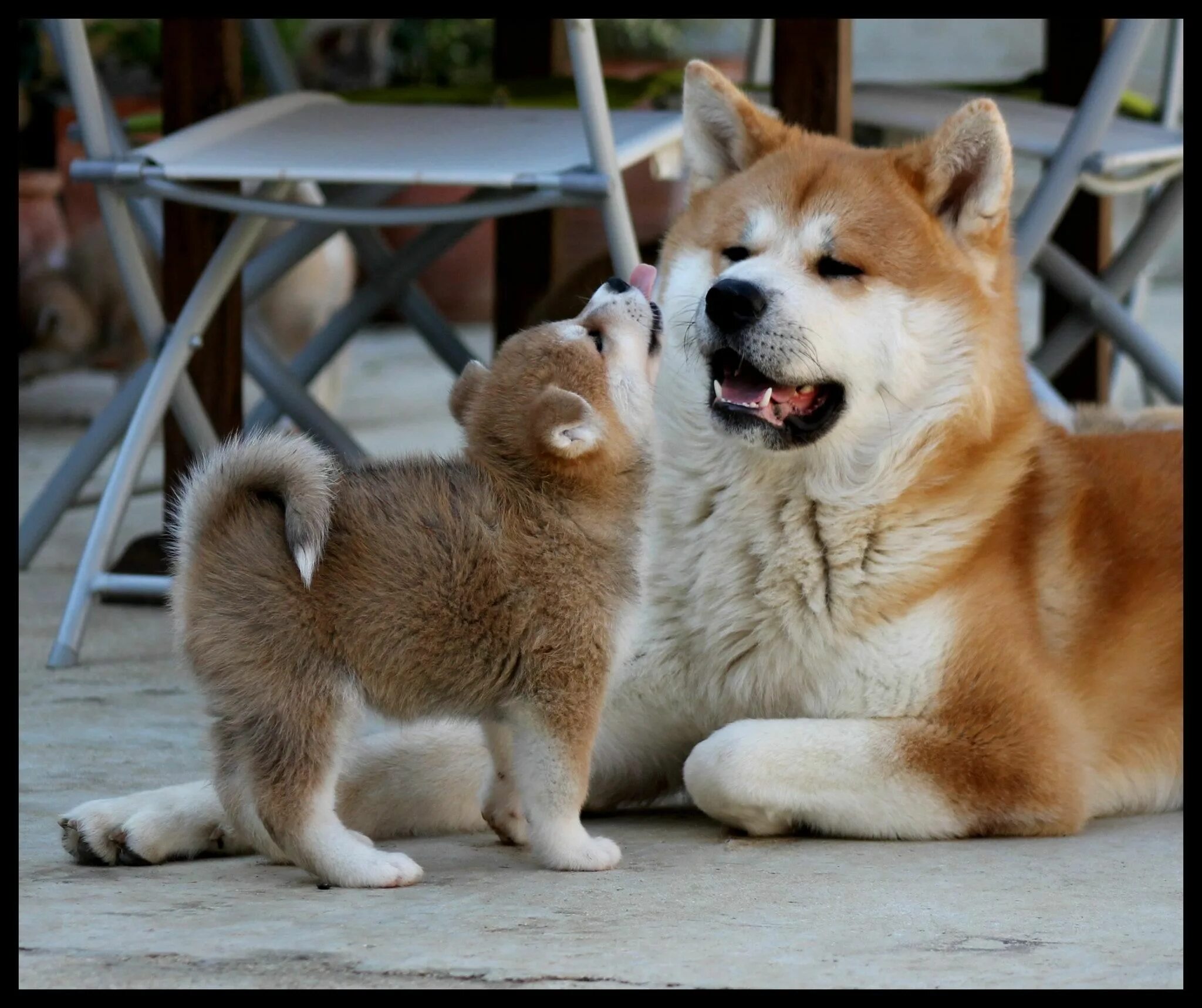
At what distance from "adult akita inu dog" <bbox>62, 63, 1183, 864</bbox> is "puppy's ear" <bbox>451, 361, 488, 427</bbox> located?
0.34 meters

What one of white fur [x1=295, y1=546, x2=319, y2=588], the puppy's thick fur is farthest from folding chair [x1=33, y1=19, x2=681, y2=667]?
white fur [x1=295, y1=546, x2=319, y2=588]

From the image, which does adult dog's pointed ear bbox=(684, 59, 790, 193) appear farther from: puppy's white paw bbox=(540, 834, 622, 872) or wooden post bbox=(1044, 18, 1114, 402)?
wooden post bbox=(1044, 18, 1114, 402)

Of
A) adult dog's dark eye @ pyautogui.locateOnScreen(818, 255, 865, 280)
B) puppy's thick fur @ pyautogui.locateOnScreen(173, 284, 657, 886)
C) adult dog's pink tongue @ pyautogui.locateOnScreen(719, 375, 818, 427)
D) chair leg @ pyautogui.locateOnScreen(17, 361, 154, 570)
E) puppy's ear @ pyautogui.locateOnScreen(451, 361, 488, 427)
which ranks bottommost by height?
chair leg @ pyautogui.locateOnScreen(17, 361, 154, 570)

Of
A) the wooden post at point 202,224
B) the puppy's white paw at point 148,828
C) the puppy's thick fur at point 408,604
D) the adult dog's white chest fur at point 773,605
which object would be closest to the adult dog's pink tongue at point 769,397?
the adult dog's white chest fur at point 773,605

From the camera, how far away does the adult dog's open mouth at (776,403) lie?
2.58m

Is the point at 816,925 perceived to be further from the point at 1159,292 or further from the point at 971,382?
the point at 1159,292

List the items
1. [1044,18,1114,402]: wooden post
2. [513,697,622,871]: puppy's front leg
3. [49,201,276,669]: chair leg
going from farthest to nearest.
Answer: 1. [1044,18,1114,402]: wooden post
2. [49,201,276,669]: chair leg
3. [513,697,622,871]: puppy's front leg

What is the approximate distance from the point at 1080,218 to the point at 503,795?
349 centimetres

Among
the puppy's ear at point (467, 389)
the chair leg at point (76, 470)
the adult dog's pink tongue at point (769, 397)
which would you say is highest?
the puppy's ear at point (467, 389)

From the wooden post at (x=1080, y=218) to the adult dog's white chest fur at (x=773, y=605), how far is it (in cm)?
276

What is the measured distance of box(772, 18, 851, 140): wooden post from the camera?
3.67 metres

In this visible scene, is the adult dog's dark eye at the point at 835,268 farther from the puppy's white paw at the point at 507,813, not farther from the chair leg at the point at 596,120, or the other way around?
the puppy's white paw at the point at 507,813

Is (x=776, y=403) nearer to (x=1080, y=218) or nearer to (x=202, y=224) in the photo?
(x=202, y=224)
